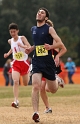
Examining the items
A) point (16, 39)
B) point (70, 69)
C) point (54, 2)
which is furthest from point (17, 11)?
point (16, 39)

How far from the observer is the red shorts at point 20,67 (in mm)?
15344

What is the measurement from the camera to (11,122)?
10.6 metres

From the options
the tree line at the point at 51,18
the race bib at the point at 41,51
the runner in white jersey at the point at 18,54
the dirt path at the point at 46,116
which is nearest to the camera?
the dirt path at the point at 46,116

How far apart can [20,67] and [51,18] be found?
76.3 m

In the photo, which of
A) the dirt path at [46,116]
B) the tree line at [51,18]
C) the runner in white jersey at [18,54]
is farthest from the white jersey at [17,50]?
the tree line at [51,18]

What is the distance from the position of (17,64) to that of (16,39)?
68 cm

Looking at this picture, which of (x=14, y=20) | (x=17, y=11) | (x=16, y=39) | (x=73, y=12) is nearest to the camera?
(x=16, y=39)

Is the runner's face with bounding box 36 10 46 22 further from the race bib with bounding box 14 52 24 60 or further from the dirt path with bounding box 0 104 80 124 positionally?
the race bib with bounding box 14 52 24 60

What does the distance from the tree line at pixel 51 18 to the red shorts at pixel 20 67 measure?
5844 cm

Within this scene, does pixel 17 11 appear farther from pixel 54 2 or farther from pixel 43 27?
pixel 43 27

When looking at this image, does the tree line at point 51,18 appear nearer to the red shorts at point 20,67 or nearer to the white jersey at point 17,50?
the red shorts at point 20,67

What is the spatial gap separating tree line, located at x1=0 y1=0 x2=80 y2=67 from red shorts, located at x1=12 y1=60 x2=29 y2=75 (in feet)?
192

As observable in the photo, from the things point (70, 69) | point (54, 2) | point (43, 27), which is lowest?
point (70, 69)

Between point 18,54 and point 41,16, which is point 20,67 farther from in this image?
point 41,16
